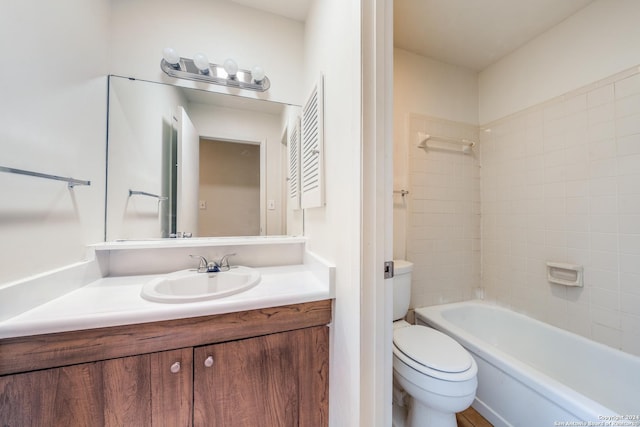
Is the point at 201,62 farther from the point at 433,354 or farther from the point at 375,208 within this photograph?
the point at 433,354

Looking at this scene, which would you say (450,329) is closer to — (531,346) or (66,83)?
(531,346)

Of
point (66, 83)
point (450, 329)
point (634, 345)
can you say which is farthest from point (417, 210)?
point (66, 83)

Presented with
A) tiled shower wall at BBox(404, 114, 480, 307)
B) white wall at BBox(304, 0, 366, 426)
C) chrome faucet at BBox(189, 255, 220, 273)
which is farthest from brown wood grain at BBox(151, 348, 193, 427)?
tiled shower wall at BBox(404, 114, 480, 307)

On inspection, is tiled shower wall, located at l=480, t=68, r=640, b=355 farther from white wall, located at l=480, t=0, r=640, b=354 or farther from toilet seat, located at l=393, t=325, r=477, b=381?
toilet seat, located at l=393, t=325, r=477, b=381

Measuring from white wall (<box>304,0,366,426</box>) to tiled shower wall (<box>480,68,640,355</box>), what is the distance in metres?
Result: 1.60

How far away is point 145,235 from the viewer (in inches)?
49.3

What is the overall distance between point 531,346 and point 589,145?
4.42ft

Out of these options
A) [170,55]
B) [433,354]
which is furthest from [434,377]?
[170,55]

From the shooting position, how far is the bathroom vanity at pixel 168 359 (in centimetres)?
67

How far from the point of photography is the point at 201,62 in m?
1.30

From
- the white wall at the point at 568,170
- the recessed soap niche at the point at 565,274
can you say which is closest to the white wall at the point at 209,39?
the white wall at the point at 568,170

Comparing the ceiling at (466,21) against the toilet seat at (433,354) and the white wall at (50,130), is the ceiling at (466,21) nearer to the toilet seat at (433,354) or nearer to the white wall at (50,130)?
the white wall at (50,130)

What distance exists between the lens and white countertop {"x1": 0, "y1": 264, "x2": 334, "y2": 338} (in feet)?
2.20

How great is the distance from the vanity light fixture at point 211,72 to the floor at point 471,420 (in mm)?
2313
